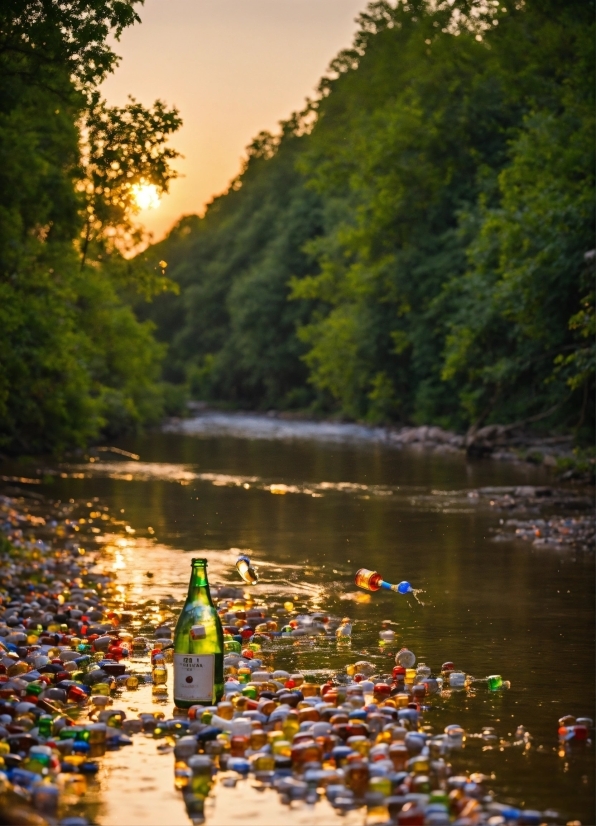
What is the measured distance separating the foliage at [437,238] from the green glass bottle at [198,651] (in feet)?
49.9

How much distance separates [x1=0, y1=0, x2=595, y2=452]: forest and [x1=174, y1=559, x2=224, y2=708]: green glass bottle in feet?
21.6

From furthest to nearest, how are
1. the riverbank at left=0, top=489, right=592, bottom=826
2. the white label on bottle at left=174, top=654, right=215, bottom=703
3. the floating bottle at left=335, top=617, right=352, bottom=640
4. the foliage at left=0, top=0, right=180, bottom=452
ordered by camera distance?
1. the foliage at left=0, top=0, right=180, bottom=452
2. the floating bottle at left=335, top=617, right=352, bottom=640
3. the white label on bottle at left=174, top=654, right=215, bottom=703
4. the riverbank at left=0, top=489, right=592, bottom=826

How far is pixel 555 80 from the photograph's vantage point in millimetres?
45188

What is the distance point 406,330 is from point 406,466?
22.1 metres

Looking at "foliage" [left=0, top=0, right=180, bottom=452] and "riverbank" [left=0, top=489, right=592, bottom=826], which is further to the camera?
"foliage" [left=0, top=0, right=180, bottom=452]

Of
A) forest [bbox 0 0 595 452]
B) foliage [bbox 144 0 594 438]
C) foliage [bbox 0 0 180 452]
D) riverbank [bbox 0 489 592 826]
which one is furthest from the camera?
foliage [bbox 144 0 594 438]

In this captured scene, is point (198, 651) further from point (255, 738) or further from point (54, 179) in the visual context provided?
point (54, 179)

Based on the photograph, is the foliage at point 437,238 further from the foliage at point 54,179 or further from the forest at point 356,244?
the foliage at point 54,179

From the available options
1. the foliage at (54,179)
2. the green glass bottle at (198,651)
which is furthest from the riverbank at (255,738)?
the foliage at (54,179)

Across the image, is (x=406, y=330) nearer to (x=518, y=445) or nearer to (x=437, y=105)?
(x=437, y=105)

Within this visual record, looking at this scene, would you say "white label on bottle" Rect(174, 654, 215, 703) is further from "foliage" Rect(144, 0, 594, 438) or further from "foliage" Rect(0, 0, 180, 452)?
"foliage" Rect(144, 0, 594, 438)

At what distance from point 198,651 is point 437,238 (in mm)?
45598

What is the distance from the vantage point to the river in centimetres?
686

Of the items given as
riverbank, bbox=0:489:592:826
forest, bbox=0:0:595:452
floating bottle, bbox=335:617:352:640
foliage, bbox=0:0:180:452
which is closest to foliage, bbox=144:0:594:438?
forest, bbox=0:0:595:452
